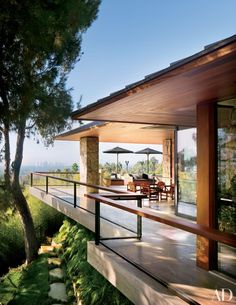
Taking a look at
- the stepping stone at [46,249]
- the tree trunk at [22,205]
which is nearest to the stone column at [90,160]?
the stepping stone at [46,249]

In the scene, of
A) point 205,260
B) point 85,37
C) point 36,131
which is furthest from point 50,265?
point 85,37

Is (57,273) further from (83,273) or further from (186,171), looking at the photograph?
(186,171)

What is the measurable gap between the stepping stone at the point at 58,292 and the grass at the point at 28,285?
0.43 feet

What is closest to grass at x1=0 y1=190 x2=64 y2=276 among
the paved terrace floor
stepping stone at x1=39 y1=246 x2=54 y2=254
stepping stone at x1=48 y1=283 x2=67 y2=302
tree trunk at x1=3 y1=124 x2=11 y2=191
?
stepping stone at x1=39 y1=246 x2=54 y2=254

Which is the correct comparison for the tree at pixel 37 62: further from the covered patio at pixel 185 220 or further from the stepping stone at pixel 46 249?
the stepping stone at pixel 46 249

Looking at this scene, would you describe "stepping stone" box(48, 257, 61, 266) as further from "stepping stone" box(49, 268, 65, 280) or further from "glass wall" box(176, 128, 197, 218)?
"glass wall" box(176, 128, 197, 218)

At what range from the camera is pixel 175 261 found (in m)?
4.99

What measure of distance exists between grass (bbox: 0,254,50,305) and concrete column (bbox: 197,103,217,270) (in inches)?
190

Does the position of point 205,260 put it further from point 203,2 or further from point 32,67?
point 203,2

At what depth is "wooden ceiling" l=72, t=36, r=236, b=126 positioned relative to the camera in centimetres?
309

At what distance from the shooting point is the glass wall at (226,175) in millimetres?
4824

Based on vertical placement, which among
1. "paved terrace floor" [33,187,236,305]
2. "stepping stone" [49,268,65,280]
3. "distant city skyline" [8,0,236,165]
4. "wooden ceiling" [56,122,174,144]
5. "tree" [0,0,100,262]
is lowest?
"stepping stone" [49,268,65,280]

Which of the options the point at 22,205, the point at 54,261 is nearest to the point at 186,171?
the point at 54,261

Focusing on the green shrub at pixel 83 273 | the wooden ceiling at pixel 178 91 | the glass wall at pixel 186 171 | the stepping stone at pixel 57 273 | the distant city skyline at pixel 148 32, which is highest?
the distant city skyline at pixel 148 32
